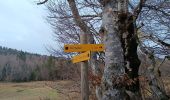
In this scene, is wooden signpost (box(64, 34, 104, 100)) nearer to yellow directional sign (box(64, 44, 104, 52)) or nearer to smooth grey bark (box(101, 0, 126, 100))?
yellow directional sign (box(64, 44, 104, 52))


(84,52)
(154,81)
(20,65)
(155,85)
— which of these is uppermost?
(20,65)

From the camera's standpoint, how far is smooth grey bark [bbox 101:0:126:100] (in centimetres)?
835

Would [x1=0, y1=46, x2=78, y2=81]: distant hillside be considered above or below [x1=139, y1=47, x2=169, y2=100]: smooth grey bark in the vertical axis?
above

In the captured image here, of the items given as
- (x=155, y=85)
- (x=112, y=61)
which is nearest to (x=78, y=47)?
(x=112, y=61)

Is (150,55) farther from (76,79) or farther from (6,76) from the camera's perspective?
(6,76)

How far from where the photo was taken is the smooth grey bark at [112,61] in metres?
8.35

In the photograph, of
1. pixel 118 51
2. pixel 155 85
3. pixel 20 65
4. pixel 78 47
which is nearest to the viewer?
pixel 78 47

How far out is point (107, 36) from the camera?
8.73 meters

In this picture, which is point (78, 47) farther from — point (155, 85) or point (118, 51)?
point (155, 85)

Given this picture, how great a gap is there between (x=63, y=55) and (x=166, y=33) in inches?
265

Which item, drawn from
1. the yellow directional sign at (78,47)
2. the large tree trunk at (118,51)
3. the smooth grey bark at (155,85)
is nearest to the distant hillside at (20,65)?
the smooth grey bark at (155,85)

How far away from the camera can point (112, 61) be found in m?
8.48

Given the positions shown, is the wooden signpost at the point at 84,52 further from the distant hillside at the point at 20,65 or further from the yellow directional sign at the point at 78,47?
the distant hillside at the point at 20,65

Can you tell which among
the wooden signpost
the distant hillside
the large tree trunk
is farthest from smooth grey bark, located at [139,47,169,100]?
the distant hillside
